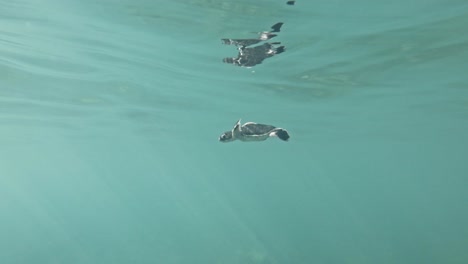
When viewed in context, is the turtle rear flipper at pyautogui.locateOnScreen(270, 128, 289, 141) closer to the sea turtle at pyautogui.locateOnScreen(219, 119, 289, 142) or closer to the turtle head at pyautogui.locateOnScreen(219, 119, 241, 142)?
the sea turtle at pyautogui.locateOnScreen(219, 119, 289, 142)

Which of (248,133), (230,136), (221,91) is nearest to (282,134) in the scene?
(248,133)

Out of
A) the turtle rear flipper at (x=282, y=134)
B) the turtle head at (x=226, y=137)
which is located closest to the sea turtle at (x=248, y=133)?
the turtle head at (x=226, y=137)

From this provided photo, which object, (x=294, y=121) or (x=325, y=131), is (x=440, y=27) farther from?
(x=325, y=131)

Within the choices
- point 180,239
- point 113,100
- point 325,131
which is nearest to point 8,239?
point 180,239

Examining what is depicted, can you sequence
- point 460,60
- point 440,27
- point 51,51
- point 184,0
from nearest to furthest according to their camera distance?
1. point 184,0
2. point 440,27
3. point 51,51
4. point 460,60

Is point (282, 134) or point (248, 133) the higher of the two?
point (282, 134)

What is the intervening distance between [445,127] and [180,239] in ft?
103

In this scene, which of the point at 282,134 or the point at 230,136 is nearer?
the point at 282,134

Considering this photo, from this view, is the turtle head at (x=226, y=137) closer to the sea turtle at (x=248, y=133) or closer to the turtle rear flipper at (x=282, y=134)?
the sea turtle at (x=248, y=133)

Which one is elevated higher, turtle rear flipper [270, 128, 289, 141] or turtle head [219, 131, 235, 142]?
turtle rear flipper [270, 128, 289, 141]

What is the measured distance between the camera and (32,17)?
1412cm

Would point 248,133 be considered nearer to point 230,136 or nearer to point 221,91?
point 230,136

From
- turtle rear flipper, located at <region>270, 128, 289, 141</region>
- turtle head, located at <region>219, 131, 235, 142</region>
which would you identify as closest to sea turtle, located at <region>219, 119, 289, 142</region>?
turtle head, located at <region>219, 131, 235, 142</region>

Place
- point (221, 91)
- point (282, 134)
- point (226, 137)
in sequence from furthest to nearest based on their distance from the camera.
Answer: point (221, 91)
point (226, 137)
point (282, 134)
